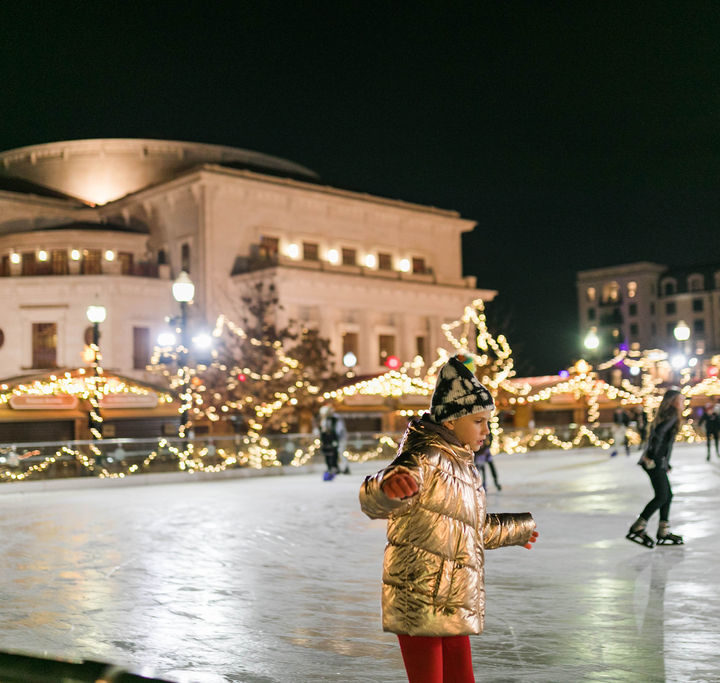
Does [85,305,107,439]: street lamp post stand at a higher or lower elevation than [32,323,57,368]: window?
lower

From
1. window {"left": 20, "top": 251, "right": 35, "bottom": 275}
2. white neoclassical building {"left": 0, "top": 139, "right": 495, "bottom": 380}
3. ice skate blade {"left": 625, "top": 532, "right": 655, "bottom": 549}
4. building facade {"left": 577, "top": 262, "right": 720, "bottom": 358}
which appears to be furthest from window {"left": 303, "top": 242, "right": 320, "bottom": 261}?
building facade {"left": 577, "top": 262, "right": 720, "bottom": 358}

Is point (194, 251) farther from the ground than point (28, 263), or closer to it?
farther from the ground

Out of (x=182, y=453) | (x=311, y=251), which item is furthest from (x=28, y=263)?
(x=182, y=453)

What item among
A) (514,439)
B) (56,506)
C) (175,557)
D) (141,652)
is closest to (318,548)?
(175,557)

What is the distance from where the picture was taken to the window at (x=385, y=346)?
52.5 m

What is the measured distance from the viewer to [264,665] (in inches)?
208

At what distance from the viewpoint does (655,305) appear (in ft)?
319

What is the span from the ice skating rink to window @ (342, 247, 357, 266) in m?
38.9

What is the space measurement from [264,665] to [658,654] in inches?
89.8

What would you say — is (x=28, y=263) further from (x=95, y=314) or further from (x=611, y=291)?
(x=611, y=291)

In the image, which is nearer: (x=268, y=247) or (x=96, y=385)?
(x=96, y=385)

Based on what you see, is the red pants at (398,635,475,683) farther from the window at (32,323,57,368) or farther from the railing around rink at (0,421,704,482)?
the window at (32,323,57,368)

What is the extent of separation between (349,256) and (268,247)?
19.1 feet

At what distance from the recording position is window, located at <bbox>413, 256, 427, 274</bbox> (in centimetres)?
5731
